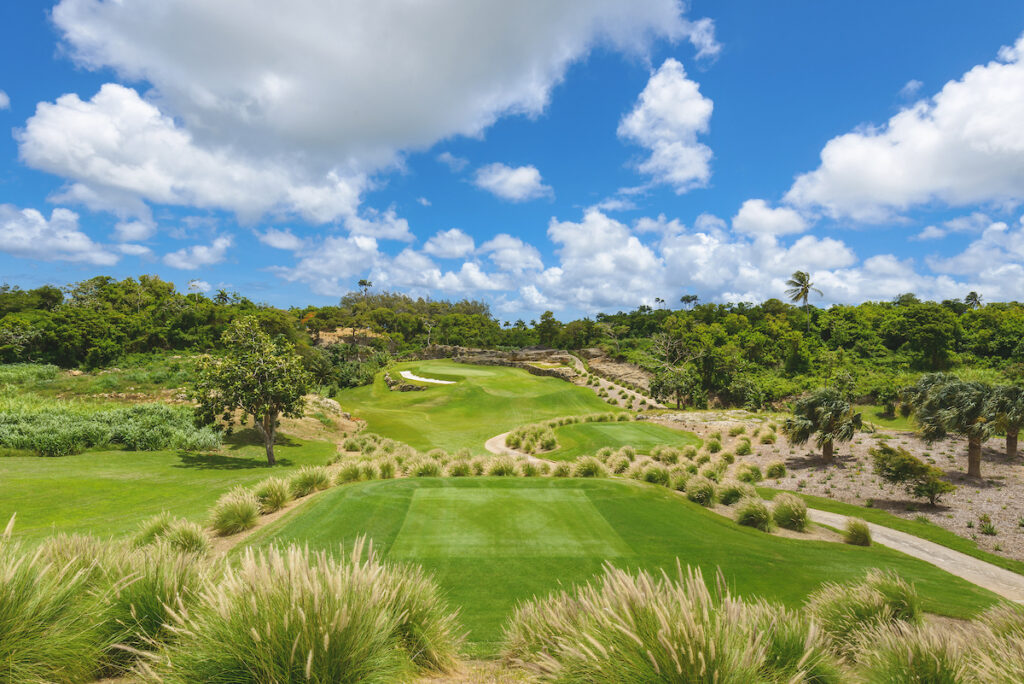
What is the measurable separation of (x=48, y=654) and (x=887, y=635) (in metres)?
6.25

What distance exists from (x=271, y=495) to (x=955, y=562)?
16132 mm

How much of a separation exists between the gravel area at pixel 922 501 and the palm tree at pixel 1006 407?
1886mm

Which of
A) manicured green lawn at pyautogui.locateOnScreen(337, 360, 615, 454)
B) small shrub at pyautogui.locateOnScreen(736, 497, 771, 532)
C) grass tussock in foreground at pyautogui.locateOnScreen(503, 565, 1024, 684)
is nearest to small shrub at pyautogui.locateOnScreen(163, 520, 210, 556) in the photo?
grass tussock in foreground at pyautogui.locateOnScreen(503, 565, 1024, 684)

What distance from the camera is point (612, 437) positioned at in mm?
24406

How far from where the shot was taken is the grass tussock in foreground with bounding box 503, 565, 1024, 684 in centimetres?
237

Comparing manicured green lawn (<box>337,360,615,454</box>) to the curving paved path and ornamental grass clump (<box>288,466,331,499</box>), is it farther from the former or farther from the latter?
the curving paved path

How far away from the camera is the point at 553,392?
139 ft

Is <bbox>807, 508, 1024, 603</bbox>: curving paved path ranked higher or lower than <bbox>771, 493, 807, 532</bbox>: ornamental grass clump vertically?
lower

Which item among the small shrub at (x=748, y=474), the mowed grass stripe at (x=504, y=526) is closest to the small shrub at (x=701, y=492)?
the mowed grass stripe at (x=504, y=526)

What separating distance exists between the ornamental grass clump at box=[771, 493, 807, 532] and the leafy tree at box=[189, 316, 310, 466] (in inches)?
686

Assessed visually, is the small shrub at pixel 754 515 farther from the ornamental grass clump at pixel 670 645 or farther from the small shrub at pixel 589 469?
the ornamental grass clump at pixel 670 645

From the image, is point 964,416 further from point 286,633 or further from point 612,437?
point 286,633

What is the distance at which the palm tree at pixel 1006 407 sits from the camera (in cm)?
1427

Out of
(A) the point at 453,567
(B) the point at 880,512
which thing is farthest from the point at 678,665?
(B) the point at 880,512
